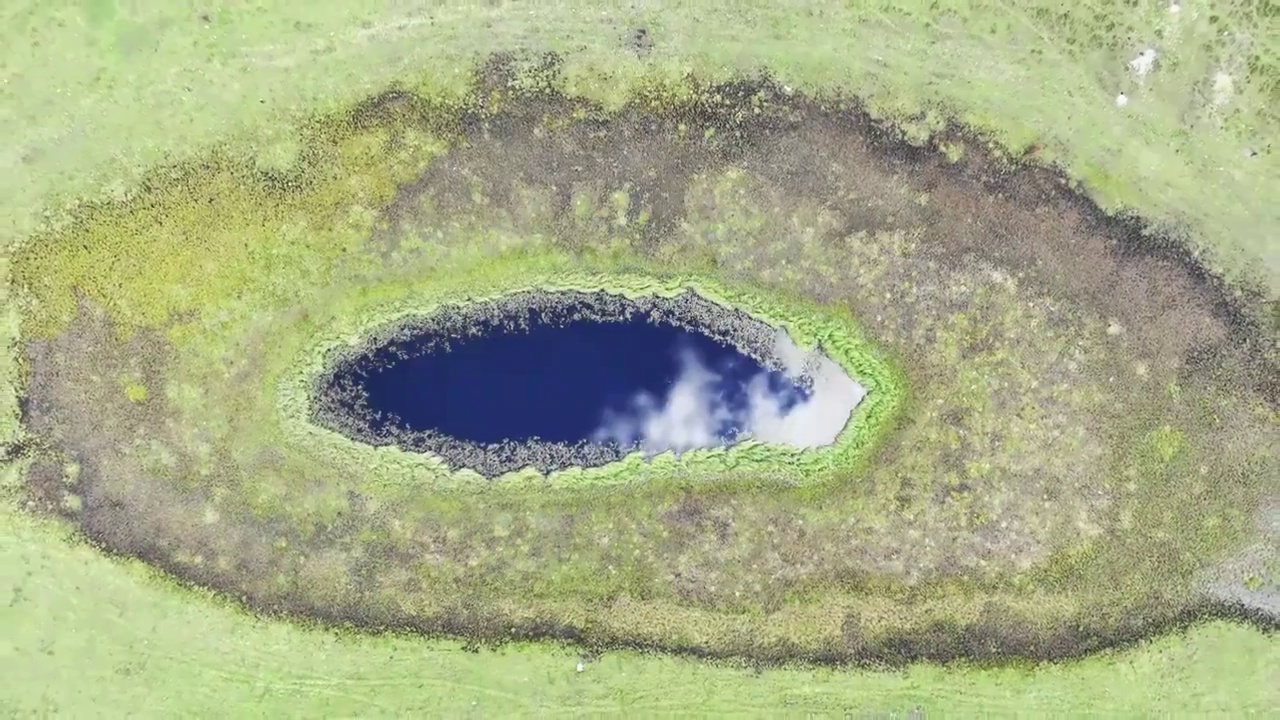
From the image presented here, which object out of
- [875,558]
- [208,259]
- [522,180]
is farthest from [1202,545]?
[208,259]

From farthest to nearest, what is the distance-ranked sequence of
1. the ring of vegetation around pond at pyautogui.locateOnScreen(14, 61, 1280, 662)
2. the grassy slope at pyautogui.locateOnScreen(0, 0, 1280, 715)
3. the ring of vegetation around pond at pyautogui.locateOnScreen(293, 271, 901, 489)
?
the ring of vegetation around pond at pyautogui.locateOnScreen(293, 271, 901, 489)
the ring of vegetation around pond at pyautogui.locateOnScreen(14, 61, 1280, 662)
the grassy slope at pyautogui.locateOnScreen(0, 0, 1280, 715)

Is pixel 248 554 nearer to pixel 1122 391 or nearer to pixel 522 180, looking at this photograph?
pixel 522 180

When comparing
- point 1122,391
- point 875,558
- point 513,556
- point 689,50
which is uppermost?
point 689,50

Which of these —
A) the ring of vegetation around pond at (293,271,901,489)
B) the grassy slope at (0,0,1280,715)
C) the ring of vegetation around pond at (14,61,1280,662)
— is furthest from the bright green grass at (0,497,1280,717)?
the ring of vegetation around pond at (293,271,901,489)

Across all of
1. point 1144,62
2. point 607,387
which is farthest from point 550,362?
point 1144,62

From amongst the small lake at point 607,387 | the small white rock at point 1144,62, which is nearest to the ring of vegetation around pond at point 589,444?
the small lake at point 607,387

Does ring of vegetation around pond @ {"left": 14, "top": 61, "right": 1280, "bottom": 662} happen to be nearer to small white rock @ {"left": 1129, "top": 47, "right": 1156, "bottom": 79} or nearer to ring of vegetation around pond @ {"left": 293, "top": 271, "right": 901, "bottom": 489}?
ring of vegetation around pond @ {"left": 293, "top": 271, "right": 901, "bottom": 489}
